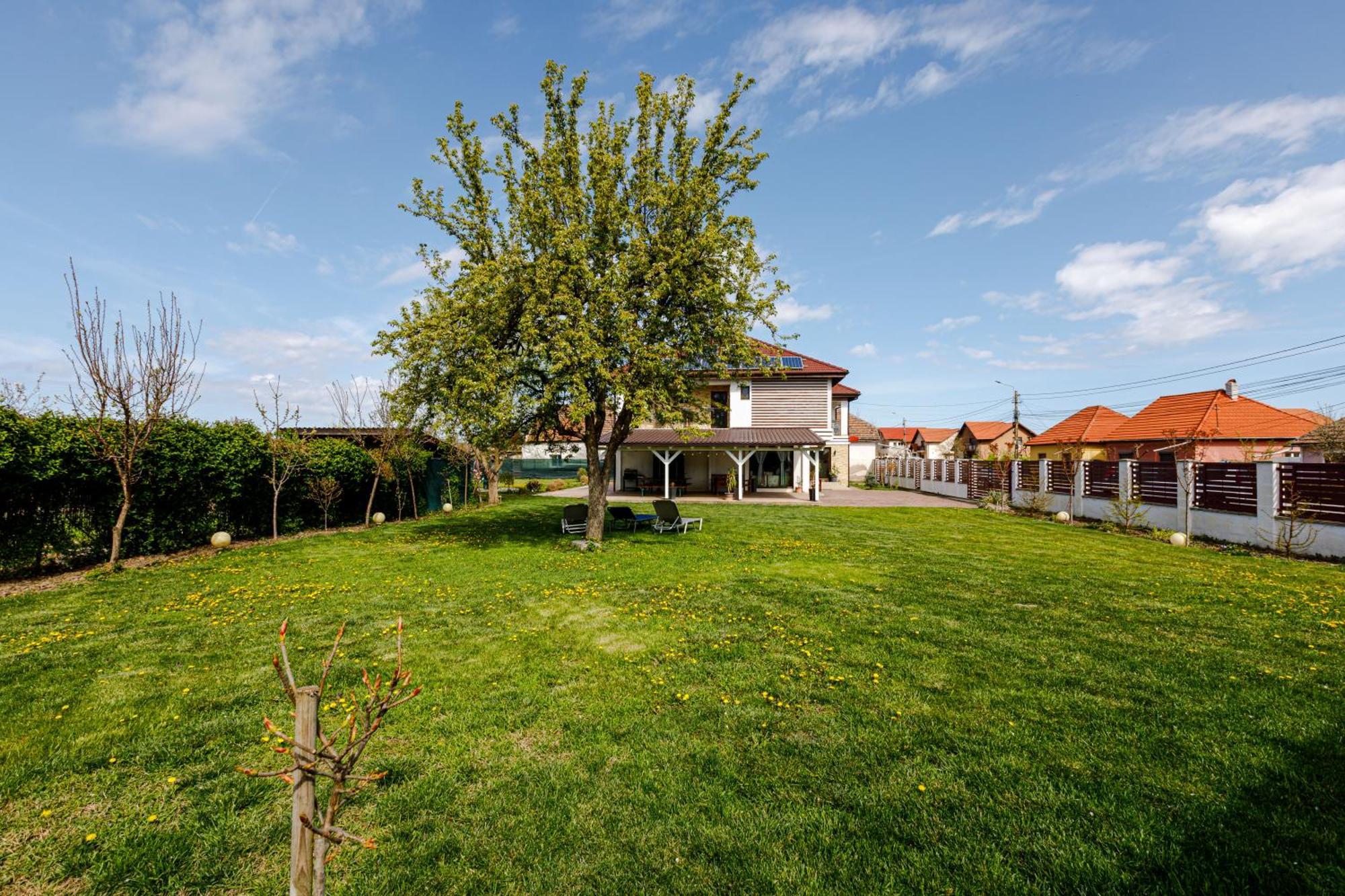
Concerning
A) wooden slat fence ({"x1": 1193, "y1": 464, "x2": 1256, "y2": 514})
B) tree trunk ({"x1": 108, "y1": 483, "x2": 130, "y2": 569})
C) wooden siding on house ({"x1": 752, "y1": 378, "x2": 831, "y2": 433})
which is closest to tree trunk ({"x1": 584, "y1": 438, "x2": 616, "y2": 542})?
tree trunk ({"x1": 108, "y1": 483, "x2": 130, "y2": 569})

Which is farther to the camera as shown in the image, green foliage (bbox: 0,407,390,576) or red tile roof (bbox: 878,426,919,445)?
red tile roof (bbox: 878,426,919,445)

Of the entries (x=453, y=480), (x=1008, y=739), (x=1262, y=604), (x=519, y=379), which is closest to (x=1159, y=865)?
(x=1008, y=739)

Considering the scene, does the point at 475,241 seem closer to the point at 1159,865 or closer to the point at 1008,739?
the point at 1008,739

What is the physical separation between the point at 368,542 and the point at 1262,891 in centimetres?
1477

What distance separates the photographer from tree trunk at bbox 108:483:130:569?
9.56 meters

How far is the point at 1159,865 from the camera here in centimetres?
274

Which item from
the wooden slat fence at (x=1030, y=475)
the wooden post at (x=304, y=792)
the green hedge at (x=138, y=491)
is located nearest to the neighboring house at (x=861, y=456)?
the wooden slat fence at (x=1030, y=475)

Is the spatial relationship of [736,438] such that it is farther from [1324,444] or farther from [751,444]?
[1324,444]

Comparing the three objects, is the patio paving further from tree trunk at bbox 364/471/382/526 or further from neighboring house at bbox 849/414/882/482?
neighboring house at bbox 849/414/882/482

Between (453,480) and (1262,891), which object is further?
(453,480)

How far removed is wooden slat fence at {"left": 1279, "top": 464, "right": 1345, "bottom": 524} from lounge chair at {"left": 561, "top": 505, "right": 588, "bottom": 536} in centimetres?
1575

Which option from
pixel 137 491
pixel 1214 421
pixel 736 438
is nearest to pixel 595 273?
pixel 137 491

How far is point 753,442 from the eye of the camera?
2397 cm

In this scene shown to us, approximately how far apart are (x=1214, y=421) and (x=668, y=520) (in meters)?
29.3
